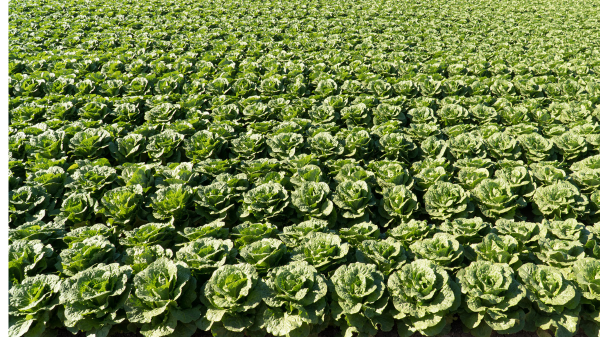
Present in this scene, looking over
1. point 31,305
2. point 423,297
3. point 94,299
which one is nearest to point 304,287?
point 423,297

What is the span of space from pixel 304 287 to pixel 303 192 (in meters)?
1.58

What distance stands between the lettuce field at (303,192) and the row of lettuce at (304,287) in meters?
0.02

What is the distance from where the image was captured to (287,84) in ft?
30.1

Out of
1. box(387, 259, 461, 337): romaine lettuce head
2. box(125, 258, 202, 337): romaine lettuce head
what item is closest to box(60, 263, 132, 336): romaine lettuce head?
box(125, 258, 202, 337): romaine lettuce head

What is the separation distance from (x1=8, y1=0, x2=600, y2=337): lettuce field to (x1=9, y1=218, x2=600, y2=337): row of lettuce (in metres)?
0.02

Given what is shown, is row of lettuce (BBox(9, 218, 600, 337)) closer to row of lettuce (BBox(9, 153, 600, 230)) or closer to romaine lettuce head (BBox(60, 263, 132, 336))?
romaine lettuce head (BBox(60, 263, 132, 336))

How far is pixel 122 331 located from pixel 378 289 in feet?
9.58

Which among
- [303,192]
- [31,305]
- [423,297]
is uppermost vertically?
[31,305]

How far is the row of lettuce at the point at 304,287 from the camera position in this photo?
380cm

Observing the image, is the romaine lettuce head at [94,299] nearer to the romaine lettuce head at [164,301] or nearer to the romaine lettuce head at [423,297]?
the romaine lettuce head at [164,301]

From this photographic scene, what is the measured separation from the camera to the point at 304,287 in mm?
3889

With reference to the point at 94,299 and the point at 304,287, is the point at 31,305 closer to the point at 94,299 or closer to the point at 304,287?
the point at 94,299

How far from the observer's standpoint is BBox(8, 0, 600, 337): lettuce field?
389 centimetres

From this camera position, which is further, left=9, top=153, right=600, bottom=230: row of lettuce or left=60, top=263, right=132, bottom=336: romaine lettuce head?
left=9, top=153, right=600, bottom=230: row of lettuce
